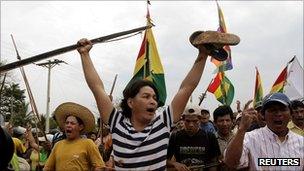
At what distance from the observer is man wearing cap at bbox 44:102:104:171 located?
5.21m

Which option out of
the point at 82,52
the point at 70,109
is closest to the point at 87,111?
the point at 70,109

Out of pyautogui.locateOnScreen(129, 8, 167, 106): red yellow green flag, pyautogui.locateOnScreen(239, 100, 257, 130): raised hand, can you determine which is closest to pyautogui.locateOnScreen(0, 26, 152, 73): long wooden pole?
pyautogui.locateOnScreen(239, 100, 257, 130): raised hand

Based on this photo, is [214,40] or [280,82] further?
[280,82]

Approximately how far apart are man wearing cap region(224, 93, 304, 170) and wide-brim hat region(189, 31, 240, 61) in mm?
458

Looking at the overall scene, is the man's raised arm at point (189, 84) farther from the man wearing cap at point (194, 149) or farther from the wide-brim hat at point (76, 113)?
the wide-brim hat at point (76, 113)

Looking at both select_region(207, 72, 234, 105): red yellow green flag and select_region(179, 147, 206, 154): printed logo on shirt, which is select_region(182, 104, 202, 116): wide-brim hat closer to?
select_region(179, 147, 206, 154): printed logo on shirt

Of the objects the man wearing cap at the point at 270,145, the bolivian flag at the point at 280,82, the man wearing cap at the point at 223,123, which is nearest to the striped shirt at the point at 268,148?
the man wearing cap at the point at 270,145

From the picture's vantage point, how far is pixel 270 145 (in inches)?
141

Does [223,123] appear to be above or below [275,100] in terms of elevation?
below

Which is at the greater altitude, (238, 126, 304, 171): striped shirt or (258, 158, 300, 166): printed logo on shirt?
(238, 126, 304, 171): striped shirt

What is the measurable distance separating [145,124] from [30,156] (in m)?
7.38

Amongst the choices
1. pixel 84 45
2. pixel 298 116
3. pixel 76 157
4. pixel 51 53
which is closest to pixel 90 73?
pixel 84 45

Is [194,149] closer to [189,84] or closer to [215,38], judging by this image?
[189,84]

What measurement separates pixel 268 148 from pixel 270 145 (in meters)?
0.03
